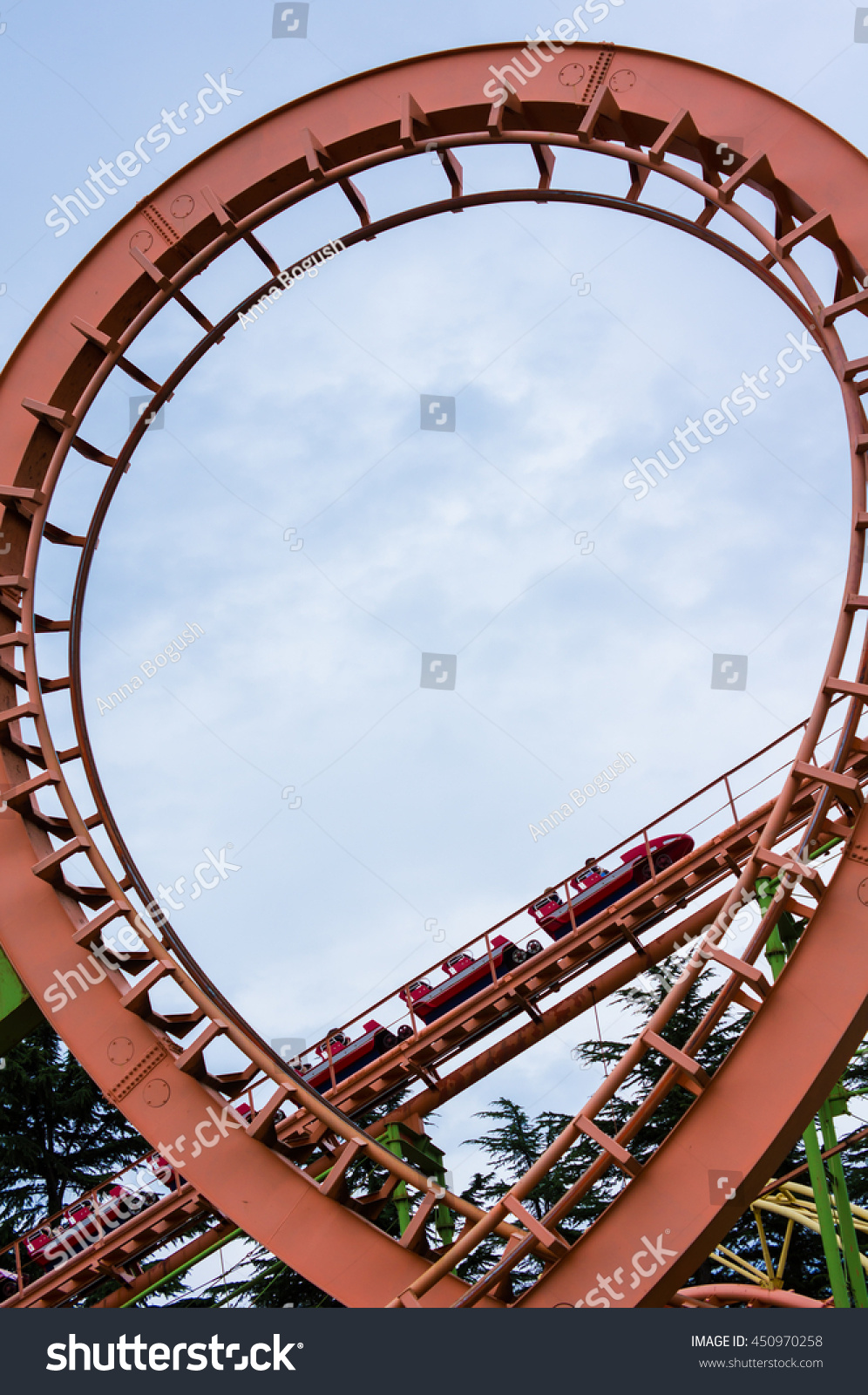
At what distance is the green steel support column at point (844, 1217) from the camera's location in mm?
12070

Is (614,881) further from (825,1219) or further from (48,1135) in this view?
(48,1135)

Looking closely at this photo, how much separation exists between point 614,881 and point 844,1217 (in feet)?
18.5

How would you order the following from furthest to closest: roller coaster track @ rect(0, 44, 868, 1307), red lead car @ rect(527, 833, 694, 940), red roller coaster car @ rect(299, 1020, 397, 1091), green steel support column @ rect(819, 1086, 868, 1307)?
red roller coaster car @ rect(299, 1020, 397, 1091)
red lead car @ rect(527, 833, 694, 940)
green steel support column @ rect(819, 1086, 868, 1307)
roller coaster track @ rect(0, 44, 868, 1307)

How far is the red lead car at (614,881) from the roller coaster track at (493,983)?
1.15 meters

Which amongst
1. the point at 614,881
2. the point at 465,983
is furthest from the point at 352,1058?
the point at 614,881

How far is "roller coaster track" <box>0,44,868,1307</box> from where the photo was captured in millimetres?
9094

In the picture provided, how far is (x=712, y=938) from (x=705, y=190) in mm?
6511

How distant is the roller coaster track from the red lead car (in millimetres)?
1155

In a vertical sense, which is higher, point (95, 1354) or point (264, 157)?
point (264, 157)

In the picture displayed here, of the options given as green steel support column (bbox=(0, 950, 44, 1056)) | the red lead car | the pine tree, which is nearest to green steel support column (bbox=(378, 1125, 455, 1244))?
the red lead car

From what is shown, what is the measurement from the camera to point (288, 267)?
1282cm

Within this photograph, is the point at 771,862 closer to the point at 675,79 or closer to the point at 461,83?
the point at 675,79

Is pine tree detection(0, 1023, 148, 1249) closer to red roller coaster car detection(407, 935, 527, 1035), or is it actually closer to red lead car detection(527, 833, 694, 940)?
red roller coaster car detection(407, 935, 527, 1035)

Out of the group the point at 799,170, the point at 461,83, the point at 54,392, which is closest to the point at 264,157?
the point at 461,83
